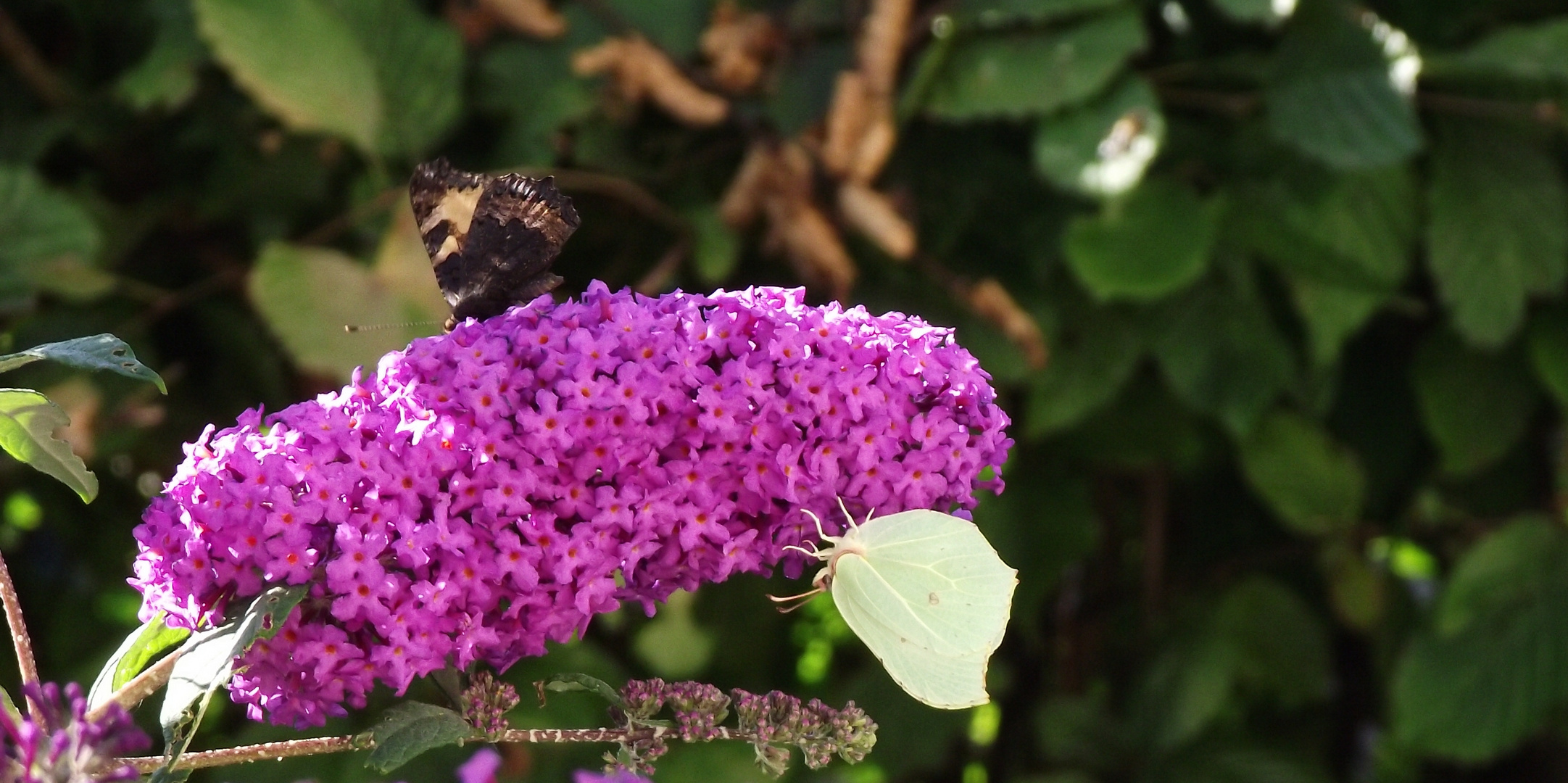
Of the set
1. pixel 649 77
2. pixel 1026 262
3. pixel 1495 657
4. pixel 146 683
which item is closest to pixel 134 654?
pixel 146 683

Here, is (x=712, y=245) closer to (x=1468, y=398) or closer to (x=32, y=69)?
Answer: (x=32, y=69)

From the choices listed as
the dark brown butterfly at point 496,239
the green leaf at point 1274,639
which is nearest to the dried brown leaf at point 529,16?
the dark brown butterfly at point 496,239

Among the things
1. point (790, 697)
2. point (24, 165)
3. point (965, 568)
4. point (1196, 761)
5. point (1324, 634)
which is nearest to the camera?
point (790, 697)

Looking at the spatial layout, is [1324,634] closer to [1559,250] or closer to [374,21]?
[1559,250]

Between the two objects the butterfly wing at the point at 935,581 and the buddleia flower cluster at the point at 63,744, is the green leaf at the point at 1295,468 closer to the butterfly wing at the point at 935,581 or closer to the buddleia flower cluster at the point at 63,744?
the butterfly wing at the point at 935,581

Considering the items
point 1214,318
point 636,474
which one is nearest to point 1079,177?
point 1214,318

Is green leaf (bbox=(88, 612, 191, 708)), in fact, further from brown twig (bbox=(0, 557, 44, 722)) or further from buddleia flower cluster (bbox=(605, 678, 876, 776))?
buddleia flower cluster (bbox=(605, 678, 876, 776))

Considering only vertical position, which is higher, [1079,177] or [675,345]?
[675,345]
